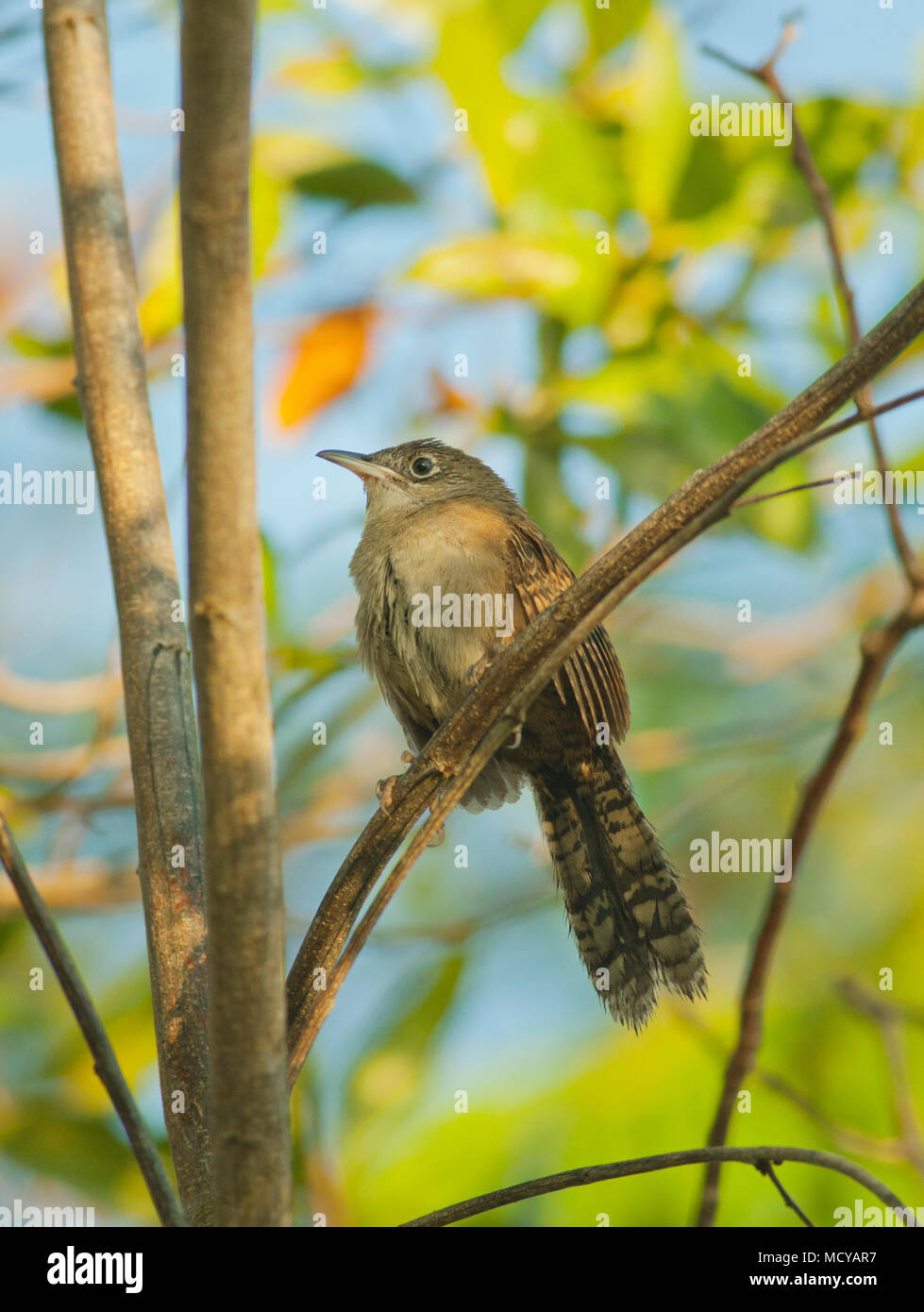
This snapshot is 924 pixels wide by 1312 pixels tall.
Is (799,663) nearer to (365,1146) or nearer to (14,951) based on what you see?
(365,1146)

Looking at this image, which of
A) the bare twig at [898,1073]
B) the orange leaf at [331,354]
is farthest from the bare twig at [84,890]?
the bare twig at [898,1073]

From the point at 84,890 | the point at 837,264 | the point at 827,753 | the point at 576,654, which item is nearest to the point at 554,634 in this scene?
the point at 827,753

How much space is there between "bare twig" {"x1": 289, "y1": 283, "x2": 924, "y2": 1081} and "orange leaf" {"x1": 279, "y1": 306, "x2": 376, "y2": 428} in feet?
9.15

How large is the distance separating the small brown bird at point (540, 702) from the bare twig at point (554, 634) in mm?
1453

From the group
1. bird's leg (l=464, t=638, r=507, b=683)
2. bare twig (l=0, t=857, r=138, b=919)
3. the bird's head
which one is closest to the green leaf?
the bird's head

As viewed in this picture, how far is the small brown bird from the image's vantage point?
3.72 m

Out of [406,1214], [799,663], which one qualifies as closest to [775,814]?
[799,663]

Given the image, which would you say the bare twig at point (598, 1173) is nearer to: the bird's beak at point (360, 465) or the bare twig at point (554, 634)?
the bare twig at point (554, 634)

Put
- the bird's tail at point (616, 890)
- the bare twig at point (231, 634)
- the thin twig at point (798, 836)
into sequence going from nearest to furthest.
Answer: the bare twig at point (231, 634), the thin twig at point (798, 836), the bird's tail at point (616, 890)

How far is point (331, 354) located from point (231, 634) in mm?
3388

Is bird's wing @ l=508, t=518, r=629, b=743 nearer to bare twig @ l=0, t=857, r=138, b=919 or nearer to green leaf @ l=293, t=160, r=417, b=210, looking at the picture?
green leaf @ l=293, t=160, r=417, b=210

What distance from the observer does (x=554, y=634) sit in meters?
2.11

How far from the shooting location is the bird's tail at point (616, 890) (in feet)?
11.8
